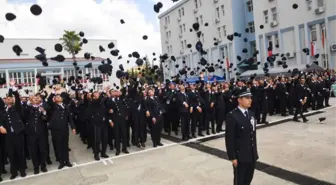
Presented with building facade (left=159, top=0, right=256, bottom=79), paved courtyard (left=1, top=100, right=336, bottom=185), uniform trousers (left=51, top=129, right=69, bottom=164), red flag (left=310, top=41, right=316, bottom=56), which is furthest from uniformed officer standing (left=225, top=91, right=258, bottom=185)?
building facade (left=159, top=0, right=256, bottom=79)

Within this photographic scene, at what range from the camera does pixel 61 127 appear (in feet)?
25.9

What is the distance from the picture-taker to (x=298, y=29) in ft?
96.0

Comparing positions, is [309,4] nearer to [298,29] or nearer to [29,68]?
[298,29]

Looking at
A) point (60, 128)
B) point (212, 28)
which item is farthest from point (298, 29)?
point (60, 128)

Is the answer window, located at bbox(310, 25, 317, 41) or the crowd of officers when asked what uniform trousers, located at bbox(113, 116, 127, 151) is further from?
window, located at bbox(310, 25, 317, 41)

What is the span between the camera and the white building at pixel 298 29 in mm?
26562

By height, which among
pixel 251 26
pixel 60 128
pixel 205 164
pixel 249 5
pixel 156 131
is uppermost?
pixel 249 5

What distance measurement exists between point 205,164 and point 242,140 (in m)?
2.81

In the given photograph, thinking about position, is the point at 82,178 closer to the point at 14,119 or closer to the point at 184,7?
the point at 14,119

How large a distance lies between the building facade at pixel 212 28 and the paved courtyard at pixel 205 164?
85.9 ft

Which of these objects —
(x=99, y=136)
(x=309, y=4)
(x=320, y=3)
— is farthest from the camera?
(x=309, y=4)

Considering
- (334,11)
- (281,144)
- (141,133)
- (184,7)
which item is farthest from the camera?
(184,7)

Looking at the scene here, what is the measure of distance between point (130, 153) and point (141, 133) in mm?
941

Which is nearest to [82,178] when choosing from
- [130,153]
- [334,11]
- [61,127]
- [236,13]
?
[61,127]
